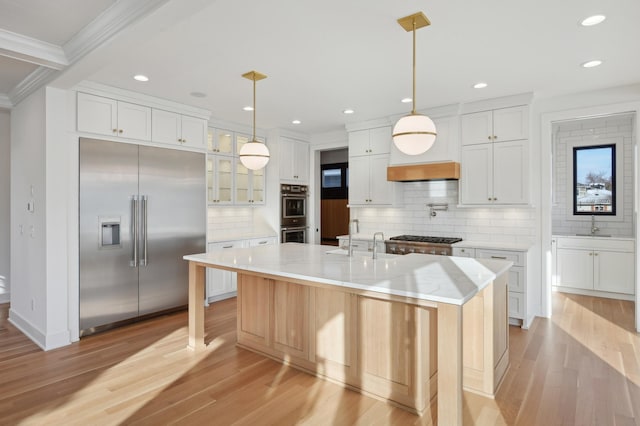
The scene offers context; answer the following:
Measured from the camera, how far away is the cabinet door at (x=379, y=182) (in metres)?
5.40

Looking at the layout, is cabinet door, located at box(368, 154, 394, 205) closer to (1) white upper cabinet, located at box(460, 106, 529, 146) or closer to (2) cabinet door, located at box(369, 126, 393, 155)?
(2) cabinet door, located at box(369, 126, 393, 155)

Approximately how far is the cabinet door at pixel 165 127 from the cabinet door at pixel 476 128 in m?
3.60

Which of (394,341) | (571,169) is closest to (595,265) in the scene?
(571,169)

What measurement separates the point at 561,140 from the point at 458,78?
3451 millimetres

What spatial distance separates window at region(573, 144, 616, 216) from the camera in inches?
224

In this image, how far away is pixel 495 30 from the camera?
8.80 feet

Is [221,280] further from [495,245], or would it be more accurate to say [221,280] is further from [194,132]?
[495,245]

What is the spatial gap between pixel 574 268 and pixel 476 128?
9.11 feet

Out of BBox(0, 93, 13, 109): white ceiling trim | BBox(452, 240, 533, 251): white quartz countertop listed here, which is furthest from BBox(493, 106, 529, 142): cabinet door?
BBox(0, 93, 13, 109): white ceiling trim

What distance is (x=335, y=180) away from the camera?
7660mm

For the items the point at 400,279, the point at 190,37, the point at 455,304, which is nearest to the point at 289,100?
the point at 190,37

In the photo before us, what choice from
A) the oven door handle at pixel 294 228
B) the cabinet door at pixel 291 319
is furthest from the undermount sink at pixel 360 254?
the oven door handle at pixel 294 228

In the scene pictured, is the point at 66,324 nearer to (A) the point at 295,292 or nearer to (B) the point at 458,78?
(A) the point at 295,292

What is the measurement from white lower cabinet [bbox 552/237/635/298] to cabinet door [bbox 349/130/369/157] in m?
3.20
